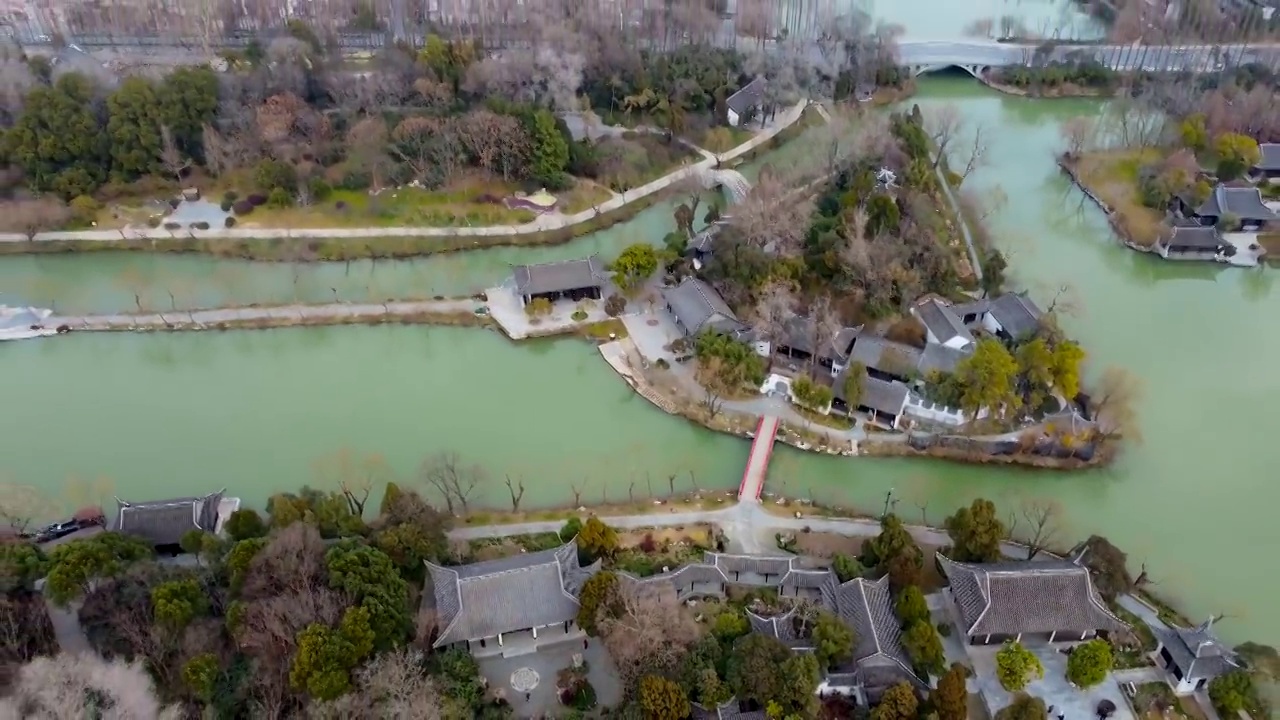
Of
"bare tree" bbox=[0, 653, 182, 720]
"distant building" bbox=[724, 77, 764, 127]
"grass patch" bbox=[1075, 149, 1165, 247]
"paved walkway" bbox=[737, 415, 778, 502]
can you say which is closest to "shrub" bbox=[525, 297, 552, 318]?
"paved walkway" bbox=[737, 415, 778, 502]

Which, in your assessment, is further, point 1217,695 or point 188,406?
point 188,406

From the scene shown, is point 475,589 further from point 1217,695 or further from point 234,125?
point 234,125

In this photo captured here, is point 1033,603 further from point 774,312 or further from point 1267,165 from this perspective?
point 1267,165

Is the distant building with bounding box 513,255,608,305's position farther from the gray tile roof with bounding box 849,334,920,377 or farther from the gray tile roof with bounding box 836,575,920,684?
the gray tile roof with bounding box 836,575,920,684

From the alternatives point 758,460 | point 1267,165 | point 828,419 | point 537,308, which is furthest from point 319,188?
point 1267,165

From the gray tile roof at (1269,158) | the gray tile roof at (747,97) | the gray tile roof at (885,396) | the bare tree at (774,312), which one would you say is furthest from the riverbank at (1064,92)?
the gray tile roof at (885,396)

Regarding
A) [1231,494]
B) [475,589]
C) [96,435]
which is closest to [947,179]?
[1231,494]
